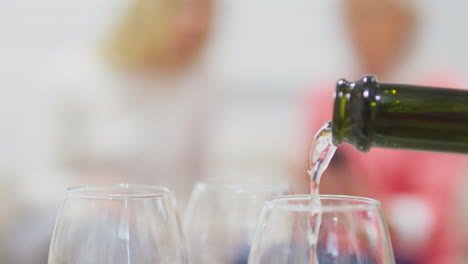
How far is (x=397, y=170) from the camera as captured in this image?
1495 mm

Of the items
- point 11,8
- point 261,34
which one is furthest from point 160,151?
point 11,8

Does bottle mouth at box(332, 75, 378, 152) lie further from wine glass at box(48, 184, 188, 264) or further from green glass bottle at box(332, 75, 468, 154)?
wine glass at box(48, 184, 188, 264)

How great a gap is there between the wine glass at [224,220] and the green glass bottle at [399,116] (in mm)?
227

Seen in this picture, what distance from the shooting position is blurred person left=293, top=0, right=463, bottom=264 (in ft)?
4.11

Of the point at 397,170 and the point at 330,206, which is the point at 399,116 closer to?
the point at 330,206

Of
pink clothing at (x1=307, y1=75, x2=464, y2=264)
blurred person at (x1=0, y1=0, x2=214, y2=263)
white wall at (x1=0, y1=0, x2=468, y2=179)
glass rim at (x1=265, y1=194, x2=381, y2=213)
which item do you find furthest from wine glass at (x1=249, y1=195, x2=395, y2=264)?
white wall at (x1=0, y1=0, x2=468, y2=179)

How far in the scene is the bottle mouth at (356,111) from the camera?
0.36 meters

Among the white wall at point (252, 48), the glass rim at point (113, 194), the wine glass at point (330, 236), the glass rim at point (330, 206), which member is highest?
the white wall at point (252, 48)

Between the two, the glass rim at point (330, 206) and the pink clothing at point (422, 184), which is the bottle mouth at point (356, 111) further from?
the pink clothing at point (422, 184)

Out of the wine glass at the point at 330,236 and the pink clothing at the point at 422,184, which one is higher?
the wine glass at the point at 330,236

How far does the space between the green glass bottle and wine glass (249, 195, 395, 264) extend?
5 centimetres

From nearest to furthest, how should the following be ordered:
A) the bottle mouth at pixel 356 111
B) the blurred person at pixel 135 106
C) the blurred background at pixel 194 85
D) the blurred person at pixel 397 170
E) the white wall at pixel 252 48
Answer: the bottle mouth at pixel 356 111, the blurred person at pixel 397 170, the blurred background at pixel 194 85, the blurred person at pixel 135 106, the white wall at pixel 252 48

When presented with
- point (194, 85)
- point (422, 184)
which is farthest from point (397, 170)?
point (194, 85)

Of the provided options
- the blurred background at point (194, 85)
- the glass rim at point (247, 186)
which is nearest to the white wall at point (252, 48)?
the blurred background at point (194, 85)
